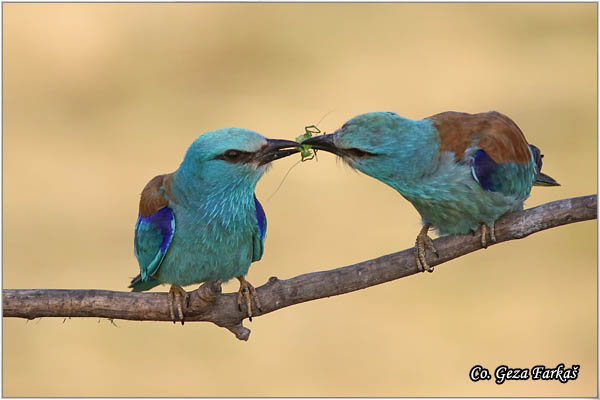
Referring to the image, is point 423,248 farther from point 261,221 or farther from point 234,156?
point 234,156

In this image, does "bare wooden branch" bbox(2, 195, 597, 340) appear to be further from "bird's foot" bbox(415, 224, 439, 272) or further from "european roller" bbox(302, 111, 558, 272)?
"european roller" bbox(302, 111, 558, 272)

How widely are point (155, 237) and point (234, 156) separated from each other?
1.96 feet

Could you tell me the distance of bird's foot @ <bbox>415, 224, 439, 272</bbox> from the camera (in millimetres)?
3588

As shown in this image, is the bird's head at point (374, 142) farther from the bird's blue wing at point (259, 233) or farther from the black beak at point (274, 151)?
the bird's blue wing at point (259, 233)

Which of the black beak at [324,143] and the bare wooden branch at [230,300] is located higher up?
the black beak at [324,143]

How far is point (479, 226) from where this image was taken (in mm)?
3760

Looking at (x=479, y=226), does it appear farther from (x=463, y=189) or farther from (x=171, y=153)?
(x=171, y=153)

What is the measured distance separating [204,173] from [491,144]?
136 centimetres

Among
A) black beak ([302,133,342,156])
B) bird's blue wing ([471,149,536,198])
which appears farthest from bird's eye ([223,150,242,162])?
bird's blue wing ([471,149,536,198])

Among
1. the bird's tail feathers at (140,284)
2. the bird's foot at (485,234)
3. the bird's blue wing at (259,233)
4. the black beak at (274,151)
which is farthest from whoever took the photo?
the bird's tail feathers at (140,284)

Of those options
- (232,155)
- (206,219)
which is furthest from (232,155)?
(206,219)

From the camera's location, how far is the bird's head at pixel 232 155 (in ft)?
11.4

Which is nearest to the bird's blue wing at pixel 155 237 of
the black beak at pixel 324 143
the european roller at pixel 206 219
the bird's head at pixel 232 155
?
the european roller at pixel 206 219

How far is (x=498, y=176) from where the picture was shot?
12.3 ft
